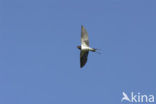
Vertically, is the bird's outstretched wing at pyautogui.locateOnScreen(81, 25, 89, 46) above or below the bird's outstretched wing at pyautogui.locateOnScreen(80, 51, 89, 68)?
above

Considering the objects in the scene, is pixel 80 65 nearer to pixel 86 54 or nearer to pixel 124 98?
pixel 86 54

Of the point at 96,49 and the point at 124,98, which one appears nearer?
the point at 96,49

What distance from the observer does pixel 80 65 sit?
6969 cm

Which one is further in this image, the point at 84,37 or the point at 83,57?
the point at 83,57

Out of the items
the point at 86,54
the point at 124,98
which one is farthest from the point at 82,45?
the point at 124,98

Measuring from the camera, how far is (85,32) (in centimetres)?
6850

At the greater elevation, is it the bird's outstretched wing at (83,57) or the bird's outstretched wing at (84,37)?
the bird's outstretched wing at (84,37)

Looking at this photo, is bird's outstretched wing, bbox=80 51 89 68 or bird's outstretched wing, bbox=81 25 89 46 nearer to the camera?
bird's outstretched wing, bbox=81 25 89 46

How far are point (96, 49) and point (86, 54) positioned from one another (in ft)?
7.77

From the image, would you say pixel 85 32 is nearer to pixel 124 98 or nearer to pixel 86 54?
pixel 86 54

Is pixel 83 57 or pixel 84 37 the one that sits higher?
pixel 84 37

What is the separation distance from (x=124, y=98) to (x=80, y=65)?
19.0ft

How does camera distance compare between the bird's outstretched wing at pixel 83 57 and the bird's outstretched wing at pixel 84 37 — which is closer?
the bird's outstretched wing at pixel 84 37

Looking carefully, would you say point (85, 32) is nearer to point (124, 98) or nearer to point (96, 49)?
point (96, 49)
